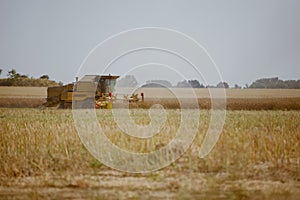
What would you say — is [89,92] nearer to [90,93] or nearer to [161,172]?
[90,93]

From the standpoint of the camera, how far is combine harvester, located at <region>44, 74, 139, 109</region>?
18500 millimetres

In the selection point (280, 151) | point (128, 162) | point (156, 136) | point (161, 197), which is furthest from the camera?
point (156, 136)

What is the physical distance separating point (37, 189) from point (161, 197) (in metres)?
1.79

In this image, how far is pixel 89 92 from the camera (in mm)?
18719

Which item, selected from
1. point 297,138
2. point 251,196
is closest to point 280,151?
point 297,138

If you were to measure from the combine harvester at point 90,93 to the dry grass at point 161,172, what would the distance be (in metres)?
10.3

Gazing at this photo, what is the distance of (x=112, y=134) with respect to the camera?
845 cm

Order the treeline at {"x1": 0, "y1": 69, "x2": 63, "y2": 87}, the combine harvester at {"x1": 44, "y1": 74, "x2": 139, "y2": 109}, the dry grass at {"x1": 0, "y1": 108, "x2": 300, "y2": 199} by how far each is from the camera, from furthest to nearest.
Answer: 1. the treeline at {"x1": 0, "y1": 69, "x2": 63, "y2": 87}
2. the combine harvester at {"x1": 44, "y1": 74, "x2": 139, "y2": 109}
3. the dry grass at {"x1": 0, "y1": 108, "x2": 300, "y2": 199}

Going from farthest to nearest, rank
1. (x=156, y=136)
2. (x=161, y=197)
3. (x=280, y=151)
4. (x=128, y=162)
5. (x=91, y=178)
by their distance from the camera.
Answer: (x=156, y=136) → (x=280, y=151) → (x=128, y=162) → (x=91, y=178) → (x=161, y=197)

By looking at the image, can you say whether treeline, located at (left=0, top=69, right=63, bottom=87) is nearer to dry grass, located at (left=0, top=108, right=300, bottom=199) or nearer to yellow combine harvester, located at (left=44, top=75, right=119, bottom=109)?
yellow combine harvester, located at (left=44, top=75, right=119, bottom=109)

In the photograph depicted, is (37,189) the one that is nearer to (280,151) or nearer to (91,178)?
(91,178)

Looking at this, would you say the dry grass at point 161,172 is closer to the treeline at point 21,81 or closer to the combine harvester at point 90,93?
the combine harvester at point 90,93

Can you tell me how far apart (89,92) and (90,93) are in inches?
3.0

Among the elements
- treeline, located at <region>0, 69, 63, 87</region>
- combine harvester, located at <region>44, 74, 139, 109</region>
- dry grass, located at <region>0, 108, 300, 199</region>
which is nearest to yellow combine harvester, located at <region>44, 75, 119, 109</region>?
combine harvester, located at <region>44, 74, 139, 109</region>
